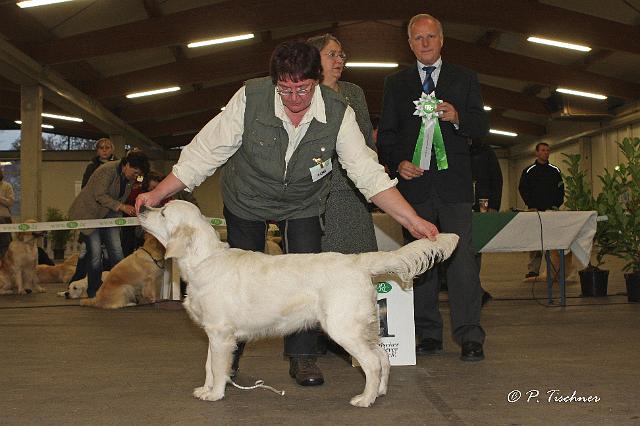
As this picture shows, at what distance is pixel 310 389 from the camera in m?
3.46

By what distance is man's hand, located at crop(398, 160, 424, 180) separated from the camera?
4137 millimetres

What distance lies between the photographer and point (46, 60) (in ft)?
40.0

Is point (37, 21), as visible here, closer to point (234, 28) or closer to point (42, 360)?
point (234, 28)

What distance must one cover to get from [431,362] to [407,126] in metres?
1.31

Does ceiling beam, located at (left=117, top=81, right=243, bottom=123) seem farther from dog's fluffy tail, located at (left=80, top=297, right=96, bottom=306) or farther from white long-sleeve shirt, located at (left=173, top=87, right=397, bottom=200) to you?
white long-sleeve shirt, located at (left=173, top=87, right=397, bottom=200)

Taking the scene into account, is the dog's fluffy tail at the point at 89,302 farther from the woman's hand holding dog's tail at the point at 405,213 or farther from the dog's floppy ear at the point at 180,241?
the woman's hand holding dog's tail at the point at 405,213

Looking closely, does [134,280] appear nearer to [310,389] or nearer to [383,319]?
[383,319]

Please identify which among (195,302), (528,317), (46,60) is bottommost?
(528,317)

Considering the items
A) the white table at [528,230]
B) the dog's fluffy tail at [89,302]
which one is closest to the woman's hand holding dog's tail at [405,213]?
the white table at [528,230]

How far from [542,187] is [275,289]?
7313 millimetres

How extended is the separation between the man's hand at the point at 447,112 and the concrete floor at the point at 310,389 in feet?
4.22

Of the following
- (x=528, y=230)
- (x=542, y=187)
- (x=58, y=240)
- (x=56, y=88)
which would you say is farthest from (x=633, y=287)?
(x=58, y=240)

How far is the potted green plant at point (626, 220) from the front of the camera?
7160 mm

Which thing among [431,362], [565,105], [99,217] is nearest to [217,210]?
[565,105]
